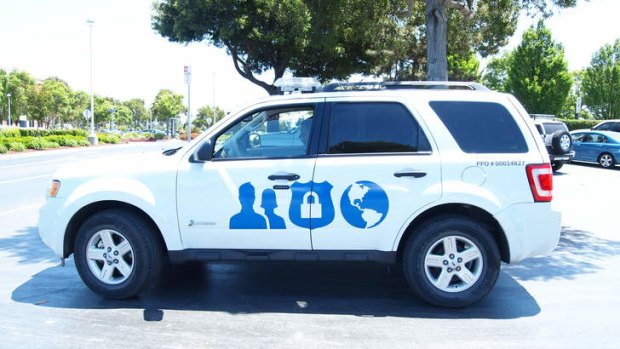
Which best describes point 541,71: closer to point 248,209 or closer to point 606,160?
point 606,160

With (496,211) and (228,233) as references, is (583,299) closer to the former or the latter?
(496,211)

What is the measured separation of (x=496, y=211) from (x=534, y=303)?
107cm

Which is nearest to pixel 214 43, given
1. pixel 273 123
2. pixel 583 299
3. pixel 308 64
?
pixel 308 64

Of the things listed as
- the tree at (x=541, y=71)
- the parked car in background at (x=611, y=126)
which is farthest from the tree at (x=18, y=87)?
the parked car in background at (x=611, y=126)

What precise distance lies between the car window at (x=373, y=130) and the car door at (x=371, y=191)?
0.4 inches

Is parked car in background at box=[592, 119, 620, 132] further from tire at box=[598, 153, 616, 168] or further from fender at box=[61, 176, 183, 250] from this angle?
fender at box=[61, 176, 183, 250]

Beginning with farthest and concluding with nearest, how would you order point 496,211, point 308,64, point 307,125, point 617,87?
1. point 617,87
2. point 308,64
3. point 307,125
4. point 496,211

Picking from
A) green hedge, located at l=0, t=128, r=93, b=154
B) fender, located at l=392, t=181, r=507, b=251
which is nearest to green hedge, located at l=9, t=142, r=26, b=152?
green hedge, located at l=0, t=128, r=93, b=154

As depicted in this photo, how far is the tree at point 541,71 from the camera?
40219mm

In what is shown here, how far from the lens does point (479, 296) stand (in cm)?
469

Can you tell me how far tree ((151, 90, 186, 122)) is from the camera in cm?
7844

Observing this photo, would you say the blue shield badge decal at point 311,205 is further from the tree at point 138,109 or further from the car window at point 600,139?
the tree at point 138,109

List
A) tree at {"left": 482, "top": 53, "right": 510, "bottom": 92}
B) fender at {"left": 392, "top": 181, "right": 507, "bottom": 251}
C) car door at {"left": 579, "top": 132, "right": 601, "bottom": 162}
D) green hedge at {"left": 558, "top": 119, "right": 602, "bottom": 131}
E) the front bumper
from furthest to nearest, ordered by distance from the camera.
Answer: tree at {"left": 482, "top": 53, "right": 510, "bottom": 92}
green hedge at {"left": 558, "top": 119, "right": 602, "bottom": 131}
car door at {"left": 579, "top": 132, "right": 601, "bottom": 162}
the front bumper
fender at {"left": 392, "top": 181, "right": 507, "bottom": 251}

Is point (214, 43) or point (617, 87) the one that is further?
point (617, 87)
